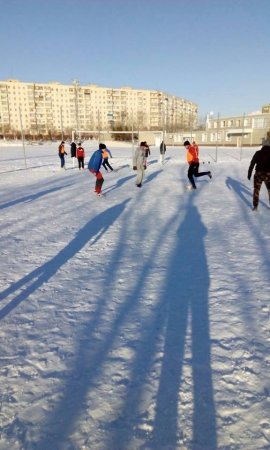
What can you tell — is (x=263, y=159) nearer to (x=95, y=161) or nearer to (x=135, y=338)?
(x=95, y=161)

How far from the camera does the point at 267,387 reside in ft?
7.06

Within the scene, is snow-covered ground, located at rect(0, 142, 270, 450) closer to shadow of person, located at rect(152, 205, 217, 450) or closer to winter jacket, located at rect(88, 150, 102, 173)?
shadow of person, located at rect(152, 205, 217, 450)

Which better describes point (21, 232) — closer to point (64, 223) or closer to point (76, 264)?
point (64, 223)

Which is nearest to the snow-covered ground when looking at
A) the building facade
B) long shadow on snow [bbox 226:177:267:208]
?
long shadow on snow [bbox 226:177:267:208]

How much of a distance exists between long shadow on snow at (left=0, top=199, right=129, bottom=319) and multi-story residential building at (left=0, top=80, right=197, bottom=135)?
95.9m

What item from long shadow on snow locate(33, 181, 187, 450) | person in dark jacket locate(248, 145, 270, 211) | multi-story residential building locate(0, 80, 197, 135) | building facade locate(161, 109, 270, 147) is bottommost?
long shadow on snow locate(33, 181, 187, 450)

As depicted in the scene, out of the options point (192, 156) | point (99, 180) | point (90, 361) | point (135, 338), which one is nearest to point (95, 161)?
point (99, 180)

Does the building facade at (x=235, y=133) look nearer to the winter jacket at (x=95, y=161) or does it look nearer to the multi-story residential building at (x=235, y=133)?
the multi-story residential building at (x=235, y=133)

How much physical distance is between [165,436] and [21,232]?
490cm

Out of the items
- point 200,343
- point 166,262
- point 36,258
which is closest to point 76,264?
point 36,258

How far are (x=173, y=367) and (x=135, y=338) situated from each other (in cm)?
47

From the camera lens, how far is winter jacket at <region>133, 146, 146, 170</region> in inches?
405

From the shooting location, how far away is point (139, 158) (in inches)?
410

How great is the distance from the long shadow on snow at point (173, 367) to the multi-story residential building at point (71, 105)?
98996 millimetres
